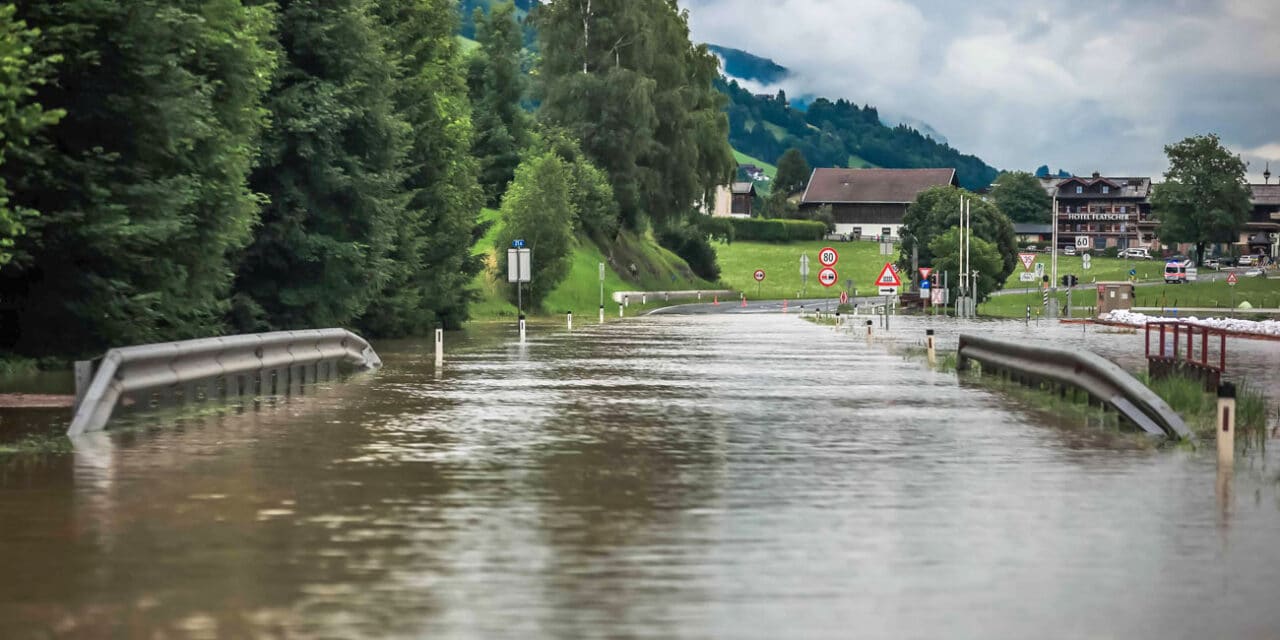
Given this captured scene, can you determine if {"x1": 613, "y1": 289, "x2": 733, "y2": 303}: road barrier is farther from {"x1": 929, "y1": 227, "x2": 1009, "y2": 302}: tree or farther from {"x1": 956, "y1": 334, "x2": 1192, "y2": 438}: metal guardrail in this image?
{"x1": 956, "y1": 334, "x2": 1192, "y2": 438}: metal guardrail

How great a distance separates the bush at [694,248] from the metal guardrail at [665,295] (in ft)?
10.1

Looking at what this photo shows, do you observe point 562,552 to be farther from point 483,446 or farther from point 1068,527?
point 483,446

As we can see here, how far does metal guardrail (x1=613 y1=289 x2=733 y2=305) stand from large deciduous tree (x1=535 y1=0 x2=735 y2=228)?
4.83m

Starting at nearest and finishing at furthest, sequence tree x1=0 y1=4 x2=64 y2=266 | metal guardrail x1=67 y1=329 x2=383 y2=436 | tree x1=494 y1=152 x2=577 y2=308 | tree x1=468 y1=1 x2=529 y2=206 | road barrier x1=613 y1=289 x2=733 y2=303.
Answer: metal guardrail x1=67 y1=329 x2=383 y2=436 < tree x1=0 y1=4 x2=64 y2=266 < tree x1=494 y1=152 x2=577 y2=308 < road barrier x1=613 y1=289 x2=733 y2=303 < tree x1=468 y1=1 x2=529 y2=206

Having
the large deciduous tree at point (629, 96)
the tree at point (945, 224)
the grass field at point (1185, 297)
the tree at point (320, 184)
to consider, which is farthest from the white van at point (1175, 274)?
→ the tree at point (320, 184)

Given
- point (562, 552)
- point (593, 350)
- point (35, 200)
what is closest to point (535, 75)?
point (593, 350)

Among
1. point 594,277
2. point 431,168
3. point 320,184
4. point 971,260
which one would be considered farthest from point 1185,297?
point 320,184

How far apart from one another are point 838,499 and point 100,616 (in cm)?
637

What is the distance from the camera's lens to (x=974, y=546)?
1107 cm

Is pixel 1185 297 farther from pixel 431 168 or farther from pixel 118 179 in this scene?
pixel 118 179

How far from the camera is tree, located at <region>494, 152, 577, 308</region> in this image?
288 ft

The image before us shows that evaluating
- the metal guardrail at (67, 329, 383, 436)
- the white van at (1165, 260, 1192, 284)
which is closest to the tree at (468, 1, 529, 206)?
the metal guardrail at (67, 329, 383, 436)

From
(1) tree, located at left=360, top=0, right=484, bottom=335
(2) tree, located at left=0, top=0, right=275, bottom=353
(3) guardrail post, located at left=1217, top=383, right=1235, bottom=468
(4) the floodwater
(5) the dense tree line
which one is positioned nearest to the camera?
(4) the floodwater

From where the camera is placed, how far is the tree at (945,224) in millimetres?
147125
